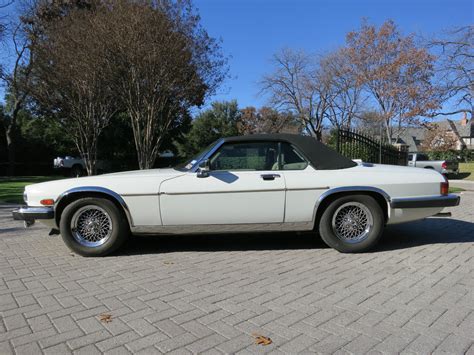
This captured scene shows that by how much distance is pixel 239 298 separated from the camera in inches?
144

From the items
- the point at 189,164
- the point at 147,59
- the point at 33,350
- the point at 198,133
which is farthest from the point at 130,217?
the point at 198,133

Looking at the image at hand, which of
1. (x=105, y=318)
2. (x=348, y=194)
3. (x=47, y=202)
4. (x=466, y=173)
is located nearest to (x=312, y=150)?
(x=348, y=194)

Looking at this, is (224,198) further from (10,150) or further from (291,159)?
(10,150)

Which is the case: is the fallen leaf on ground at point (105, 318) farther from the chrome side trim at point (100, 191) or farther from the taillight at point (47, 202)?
the taillight at point (47, 202)

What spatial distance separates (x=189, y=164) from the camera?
5.30 meters

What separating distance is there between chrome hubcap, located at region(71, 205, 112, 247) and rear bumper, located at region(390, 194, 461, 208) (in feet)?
12.0

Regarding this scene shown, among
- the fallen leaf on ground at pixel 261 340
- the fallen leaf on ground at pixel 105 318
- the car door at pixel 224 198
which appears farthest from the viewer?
the car door at pixel 224 198

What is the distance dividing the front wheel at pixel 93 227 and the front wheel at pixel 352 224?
257cm

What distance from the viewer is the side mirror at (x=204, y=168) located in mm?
4967

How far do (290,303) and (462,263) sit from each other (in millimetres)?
2492

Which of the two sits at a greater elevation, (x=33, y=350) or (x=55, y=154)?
(x=55, y=154)

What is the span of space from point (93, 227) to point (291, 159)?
267 cm

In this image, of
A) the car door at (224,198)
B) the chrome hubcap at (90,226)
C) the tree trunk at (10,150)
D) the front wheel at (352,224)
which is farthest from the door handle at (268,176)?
the tree trunk at (10,150)

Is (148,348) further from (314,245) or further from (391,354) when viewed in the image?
(314,245)
